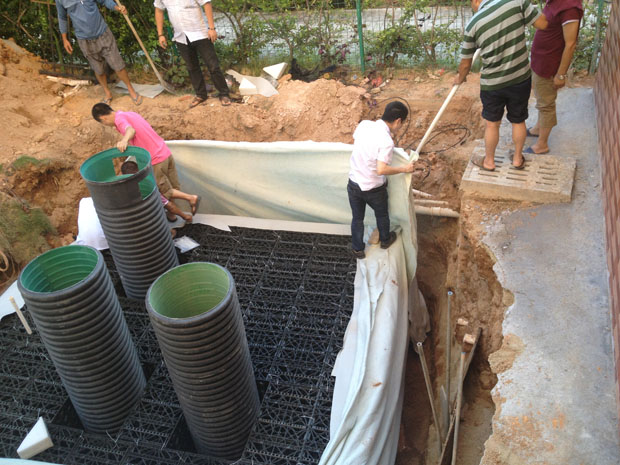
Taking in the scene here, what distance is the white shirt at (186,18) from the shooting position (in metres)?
6.66

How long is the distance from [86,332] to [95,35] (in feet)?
16.8

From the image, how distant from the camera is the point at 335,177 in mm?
5406

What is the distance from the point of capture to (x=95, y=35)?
23.6ft

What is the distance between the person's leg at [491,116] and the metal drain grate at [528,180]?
0.41 ft

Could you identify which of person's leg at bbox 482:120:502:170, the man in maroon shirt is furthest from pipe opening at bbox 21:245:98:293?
the man in maroon shirt

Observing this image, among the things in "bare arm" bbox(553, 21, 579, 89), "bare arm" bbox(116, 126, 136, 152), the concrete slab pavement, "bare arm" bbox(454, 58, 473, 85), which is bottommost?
the concrete slab pavement

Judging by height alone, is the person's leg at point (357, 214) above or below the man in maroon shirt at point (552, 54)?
below

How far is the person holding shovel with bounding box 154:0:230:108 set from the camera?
263 inches

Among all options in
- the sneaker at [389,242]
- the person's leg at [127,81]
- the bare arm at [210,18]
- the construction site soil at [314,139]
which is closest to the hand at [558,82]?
the construction site soil at [314,139]

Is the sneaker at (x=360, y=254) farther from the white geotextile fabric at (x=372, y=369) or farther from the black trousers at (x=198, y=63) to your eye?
the black trousers at (x=198, y=63)

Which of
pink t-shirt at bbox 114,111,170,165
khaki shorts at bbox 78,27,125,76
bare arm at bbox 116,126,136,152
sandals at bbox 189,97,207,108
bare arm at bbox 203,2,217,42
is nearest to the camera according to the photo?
bare arm at bbox 116,126,136,152

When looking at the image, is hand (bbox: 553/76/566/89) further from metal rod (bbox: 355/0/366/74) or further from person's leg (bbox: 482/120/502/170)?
metal rod (bbox: 355/0/366/74)

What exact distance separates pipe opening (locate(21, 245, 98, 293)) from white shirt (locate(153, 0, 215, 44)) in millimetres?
3952

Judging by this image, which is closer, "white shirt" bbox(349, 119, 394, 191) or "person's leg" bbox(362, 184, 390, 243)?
"white shirt" bbox(349, 119, 394, 191)
